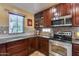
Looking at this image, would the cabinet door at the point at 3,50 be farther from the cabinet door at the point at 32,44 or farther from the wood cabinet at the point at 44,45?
the wood cabinet at the point at 44,45

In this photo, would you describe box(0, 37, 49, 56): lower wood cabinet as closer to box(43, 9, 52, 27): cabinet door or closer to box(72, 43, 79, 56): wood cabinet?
box(43, 9, 52, 27): cabinet door

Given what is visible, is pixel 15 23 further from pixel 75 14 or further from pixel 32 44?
pixel 75 14

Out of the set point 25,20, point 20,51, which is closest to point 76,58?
point 20,51

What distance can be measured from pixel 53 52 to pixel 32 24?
0.51 m

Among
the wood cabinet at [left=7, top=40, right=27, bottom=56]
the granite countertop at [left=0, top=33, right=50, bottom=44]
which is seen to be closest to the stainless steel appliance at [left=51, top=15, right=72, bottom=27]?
the granite countertop at [left=0, top=33, right=50, bottom=44]

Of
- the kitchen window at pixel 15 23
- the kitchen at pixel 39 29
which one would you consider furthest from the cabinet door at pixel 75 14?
the kitchen window at pixel 15 23

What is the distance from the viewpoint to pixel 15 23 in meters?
1.49

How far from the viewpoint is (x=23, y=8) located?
58.6 inches

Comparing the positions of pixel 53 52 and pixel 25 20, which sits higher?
pixel 25 20

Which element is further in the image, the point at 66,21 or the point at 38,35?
the point at 38,35

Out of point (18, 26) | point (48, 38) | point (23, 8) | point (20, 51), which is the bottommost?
point (20, 51)

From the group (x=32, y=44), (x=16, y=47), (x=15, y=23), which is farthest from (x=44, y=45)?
(x=15, y=23)

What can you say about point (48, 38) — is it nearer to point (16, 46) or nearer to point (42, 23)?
point (42, 23)

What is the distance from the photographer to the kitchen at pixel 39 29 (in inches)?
56.6
